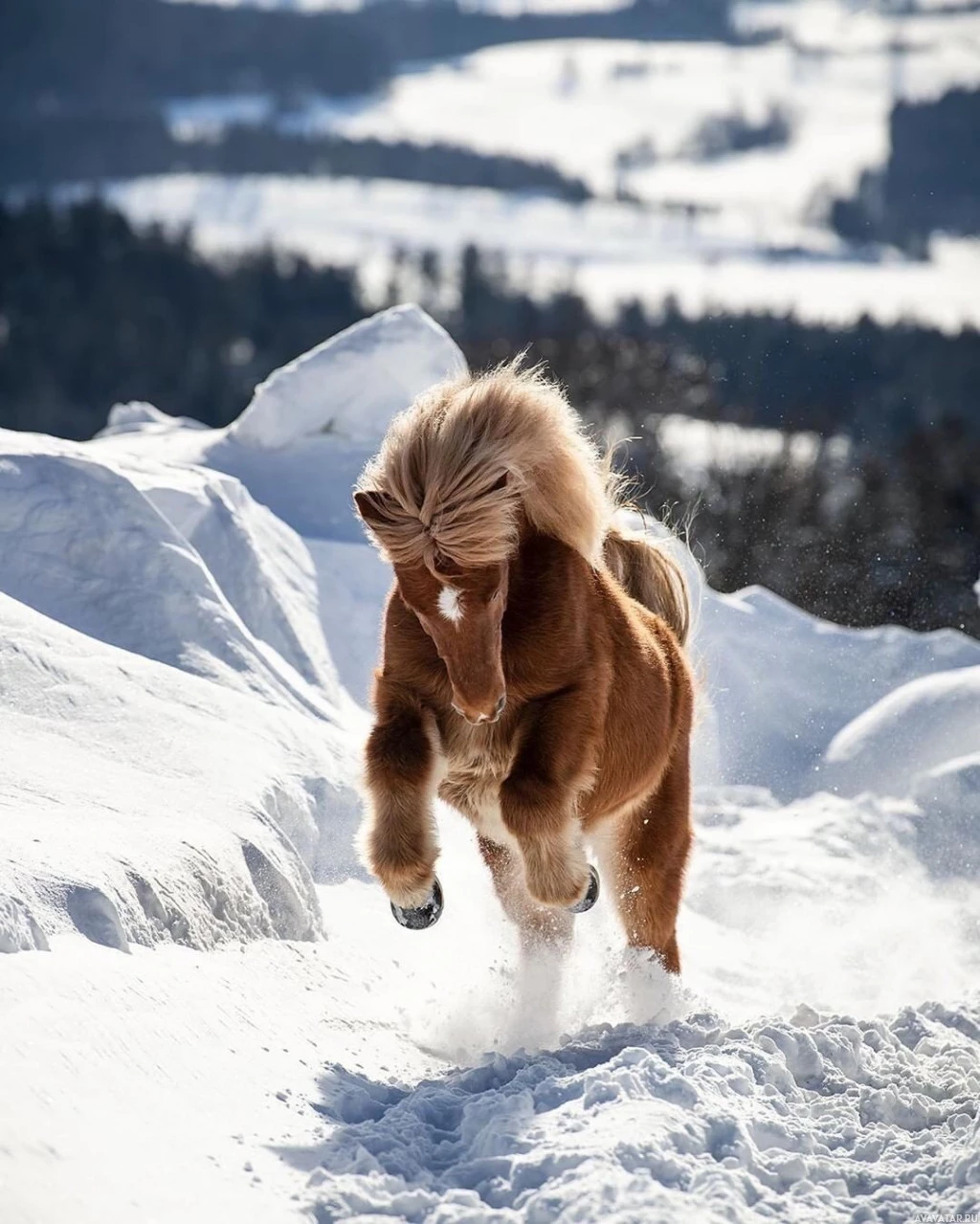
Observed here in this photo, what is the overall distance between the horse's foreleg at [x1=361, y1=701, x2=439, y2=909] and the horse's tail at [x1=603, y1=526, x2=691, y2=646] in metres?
1.36

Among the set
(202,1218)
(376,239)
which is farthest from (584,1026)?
(376,239)

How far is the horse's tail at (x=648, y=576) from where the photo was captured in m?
5.22

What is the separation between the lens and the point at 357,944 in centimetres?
525

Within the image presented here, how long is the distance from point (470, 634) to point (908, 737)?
16.0 ft

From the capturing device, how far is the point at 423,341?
33.2ft

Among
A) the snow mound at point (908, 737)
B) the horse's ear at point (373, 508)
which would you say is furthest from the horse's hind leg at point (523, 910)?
the snow mound at point (908, 737)

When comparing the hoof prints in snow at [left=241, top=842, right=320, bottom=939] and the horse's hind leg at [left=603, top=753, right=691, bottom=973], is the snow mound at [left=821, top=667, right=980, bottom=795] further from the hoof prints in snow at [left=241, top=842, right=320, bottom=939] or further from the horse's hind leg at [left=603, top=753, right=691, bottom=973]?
the hoof prints in snow at [left=241, top=842, right=320, bottom=939]

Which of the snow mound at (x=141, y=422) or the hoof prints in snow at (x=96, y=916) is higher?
the hoof prints in snow at (x=96, y=916)

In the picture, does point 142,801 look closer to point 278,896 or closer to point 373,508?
point 278,896

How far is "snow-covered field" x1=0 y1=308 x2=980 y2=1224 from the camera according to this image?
10.0 feet

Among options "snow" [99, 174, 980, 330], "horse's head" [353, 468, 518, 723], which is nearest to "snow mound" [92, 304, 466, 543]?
"horse's head" [353, 468, 518, 723]

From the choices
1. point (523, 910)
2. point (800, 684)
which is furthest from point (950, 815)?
point (523, 910)

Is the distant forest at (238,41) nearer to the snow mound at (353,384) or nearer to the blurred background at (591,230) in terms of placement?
the blurred background at (591,230)

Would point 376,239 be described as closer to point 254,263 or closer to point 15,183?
point 254,263
